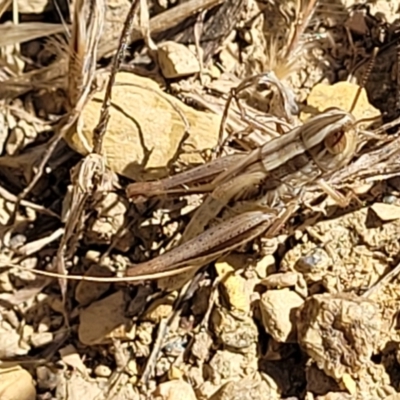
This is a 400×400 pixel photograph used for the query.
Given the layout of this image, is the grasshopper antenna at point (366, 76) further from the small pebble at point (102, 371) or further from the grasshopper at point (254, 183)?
the small pebble at point (102, 371)

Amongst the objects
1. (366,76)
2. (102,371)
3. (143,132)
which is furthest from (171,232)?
(366,76)

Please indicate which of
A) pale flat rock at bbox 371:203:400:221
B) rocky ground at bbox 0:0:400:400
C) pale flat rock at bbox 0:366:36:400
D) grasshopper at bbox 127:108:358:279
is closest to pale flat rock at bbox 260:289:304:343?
rocky ground at bbox 0:0:400:400

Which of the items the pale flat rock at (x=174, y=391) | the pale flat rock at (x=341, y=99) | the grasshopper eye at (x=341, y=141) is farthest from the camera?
the pale flat rock at (x=341, y=99)

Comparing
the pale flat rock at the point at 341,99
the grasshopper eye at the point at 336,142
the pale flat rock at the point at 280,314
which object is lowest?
the pale flat rock at the point at 280,314

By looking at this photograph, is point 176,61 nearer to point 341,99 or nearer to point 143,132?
point 143,132

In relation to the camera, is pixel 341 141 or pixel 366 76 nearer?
pixel 341 141

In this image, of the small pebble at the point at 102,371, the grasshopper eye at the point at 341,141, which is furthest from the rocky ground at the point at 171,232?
the grasshopper eye at the point at 341,141

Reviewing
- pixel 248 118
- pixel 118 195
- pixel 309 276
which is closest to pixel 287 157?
pixel 248 118
